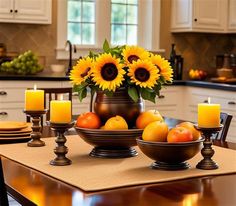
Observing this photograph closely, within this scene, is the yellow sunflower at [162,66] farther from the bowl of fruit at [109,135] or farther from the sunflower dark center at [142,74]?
the bowl of fruit at [109,135]

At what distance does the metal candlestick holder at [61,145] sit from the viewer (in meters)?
2.02

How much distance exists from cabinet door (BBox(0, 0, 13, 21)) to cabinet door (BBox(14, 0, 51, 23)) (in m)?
0.05

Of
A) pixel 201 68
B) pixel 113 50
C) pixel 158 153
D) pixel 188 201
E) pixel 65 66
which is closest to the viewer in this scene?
pixel 188 201

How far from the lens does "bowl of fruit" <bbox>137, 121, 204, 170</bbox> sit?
1.91m

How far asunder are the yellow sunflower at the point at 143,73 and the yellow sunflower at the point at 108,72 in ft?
0.14

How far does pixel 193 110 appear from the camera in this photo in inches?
213

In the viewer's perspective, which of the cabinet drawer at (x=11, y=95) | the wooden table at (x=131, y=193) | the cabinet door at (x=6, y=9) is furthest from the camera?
the cabinet door at (x=6, y=9)

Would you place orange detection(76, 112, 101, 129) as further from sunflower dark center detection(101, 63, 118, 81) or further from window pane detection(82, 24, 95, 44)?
window pane detection(82, 24, 95, 44)

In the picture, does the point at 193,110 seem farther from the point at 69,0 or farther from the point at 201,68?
the point at 69,0

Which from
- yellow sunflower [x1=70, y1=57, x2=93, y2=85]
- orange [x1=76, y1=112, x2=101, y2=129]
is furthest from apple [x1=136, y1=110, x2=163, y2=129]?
yellow sunflower [x1=70, y1=57, x2=93, y2=85]

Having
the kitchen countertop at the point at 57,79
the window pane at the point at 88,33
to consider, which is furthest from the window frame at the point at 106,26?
the kitchen countertop at the point at 57,79

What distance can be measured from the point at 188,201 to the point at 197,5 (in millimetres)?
4434

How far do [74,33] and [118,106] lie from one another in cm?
372

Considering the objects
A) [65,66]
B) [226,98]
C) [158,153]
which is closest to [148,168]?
[158,153]
